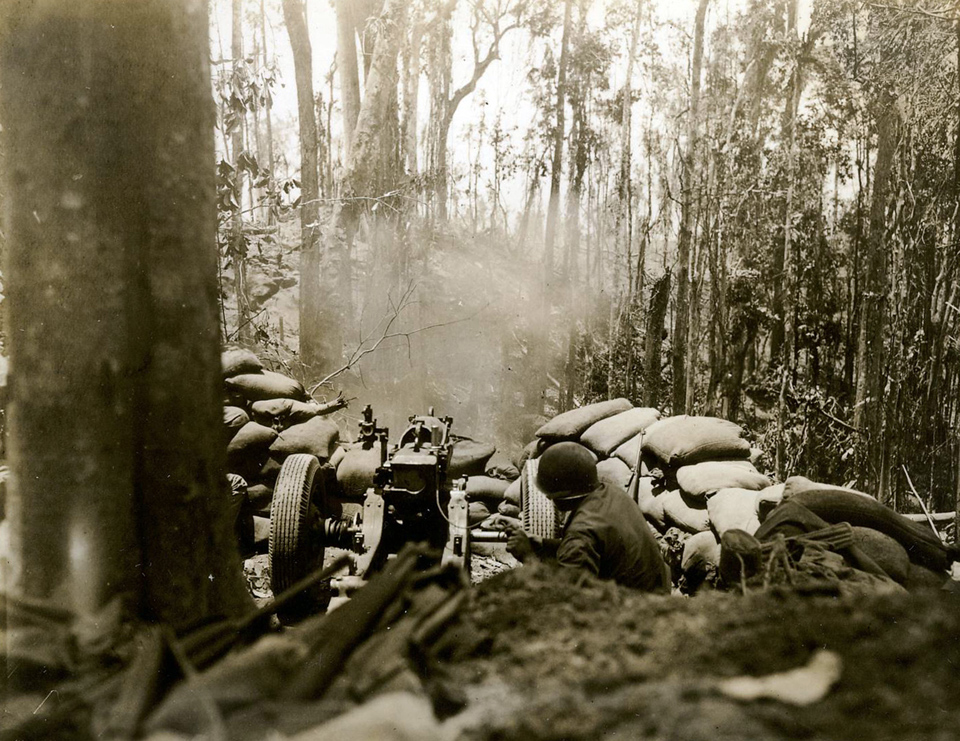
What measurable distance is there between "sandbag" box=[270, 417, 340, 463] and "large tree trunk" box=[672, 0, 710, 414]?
243cm

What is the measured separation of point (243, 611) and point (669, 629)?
4.46 ft

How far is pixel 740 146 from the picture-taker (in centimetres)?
409

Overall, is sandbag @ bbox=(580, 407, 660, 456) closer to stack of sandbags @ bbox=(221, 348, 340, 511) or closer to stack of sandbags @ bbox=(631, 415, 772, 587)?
stack of sandbags @ bbox=(631, 415, 772, 587)

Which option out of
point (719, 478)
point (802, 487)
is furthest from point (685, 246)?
point (802, 487)

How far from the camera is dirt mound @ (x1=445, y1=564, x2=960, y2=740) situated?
1.78 metres

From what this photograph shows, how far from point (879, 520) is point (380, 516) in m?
2.38

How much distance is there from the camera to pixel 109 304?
77.9 inches

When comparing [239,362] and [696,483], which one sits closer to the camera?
[696,483]

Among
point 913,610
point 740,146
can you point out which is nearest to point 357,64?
point 740,146

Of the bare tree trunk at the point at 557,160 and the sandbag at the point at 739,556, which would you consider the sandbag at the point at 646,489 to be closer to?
the bare tree trunk at the point at 557,160

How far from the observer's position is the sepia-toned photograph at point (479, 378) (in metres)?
1.89

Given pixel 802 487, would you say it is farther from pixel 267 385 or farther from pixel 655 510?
pixel 267 385

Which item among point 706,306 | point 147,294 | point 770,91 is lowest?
point 706,306

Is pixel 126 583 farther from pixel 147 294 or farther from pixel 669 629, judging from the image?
pixel 669 629
